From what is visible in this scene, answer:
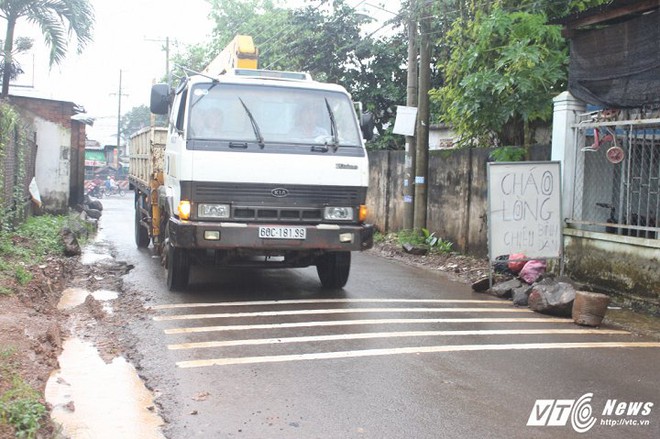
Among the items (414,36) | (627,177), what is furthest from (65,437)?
(414,36)

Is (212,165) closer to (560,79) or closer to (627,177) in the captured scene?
(627,177)

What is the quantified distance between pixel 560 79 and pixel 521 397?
725cm

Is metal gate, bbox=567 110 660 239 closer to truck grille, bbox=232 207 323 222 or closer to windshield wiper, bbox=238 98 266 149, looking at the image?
truck grille, bbox=232 207 323 222

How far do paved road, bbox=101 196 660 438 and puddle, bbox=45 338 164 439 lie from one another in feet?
0.47

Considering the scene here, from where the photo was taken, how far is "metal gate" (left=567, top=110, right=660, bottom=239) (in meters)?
8.25

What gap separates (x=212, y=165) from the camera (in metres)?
7.04

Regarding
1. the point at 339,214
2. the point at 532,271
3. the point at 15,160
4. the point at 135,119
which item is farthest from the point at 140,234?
the point at 135,119

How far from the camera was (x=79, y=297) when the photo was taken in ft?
25.9

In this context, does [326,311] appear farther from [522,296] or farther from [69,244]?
[69,244]

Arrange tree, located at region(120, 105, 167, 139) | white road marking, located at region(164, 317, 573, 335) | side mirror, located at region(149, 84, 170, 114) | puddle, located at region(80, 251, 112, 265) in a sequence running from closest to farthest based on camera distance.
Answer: white road marking, located at region(164, 317, 573, 335) < side mirror, located at region(149, 84, 170, 114) < puddle, located at region(80, 251, 112, 265) < tree, located at region(120, 105, 167, 139)

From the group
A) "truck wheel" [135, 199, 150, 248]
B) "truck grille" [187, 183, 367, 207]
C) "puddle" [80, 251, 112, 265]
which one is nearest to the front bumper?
"truck grille" [187, 183, 367, 207]

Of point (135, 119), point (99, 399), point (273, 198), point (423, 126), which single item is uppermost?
point (135, 119)

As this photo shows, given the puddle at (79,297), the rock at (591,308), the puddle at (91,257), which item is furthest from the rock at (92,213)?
the rock at (591,308)

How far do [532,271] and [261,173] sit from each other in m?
4.04
